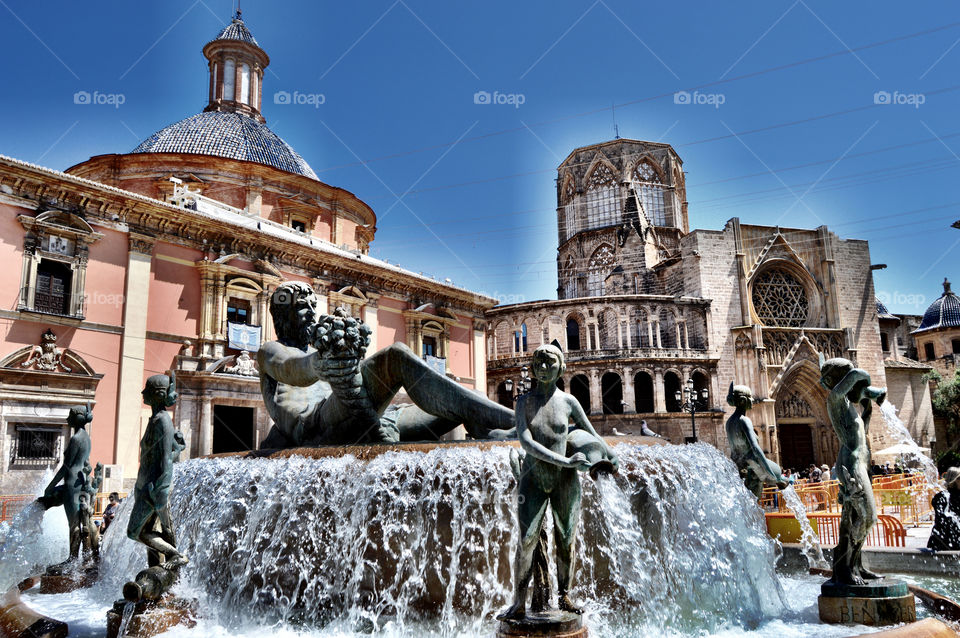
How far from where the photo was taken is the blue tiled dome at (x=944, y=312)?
46.1 meters

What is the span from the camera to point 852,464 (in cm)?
480

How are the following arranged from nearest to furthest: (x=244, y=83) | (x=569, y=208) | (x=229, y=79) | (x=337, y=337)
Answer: (x=337, y=337)
(x=229, y=79)
(x=244, y=83)
(x=569, y=208)

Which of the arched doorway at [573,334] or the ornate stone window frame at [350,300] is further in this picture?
the arched doorway at [573,334]

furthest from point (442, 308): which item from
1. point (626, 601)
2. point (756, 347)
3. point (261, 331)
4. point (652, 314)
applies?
point (626, 601)

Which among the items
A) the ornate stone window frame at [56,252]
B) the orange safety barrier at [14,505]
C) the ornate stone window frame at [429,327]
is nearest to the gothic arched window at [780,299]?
the ornate stone window frame at [429,327]

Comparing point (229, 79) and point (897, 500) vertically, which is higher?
point (229, 79)

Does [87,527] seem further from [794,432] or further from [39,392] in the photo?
[794,432]

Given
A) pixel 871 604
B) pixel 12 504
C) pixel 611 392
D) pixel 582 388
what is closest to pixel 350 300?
pixel 12 504

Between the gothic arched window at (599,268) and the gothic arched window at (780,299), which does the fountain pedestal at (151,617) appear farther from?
the gothic arched window at (599,268)

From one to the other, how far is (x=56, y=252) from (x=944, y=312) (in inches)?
2001

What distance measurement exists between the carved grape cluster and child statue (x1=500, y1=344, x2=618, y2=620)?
6.85ft

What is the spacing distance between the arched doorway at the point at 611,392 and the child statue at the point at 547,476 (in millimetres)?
29247

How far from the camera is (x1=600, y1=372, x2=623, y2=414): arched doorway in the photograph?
1299 inches

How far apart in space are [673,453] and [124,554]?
4.82 meters
